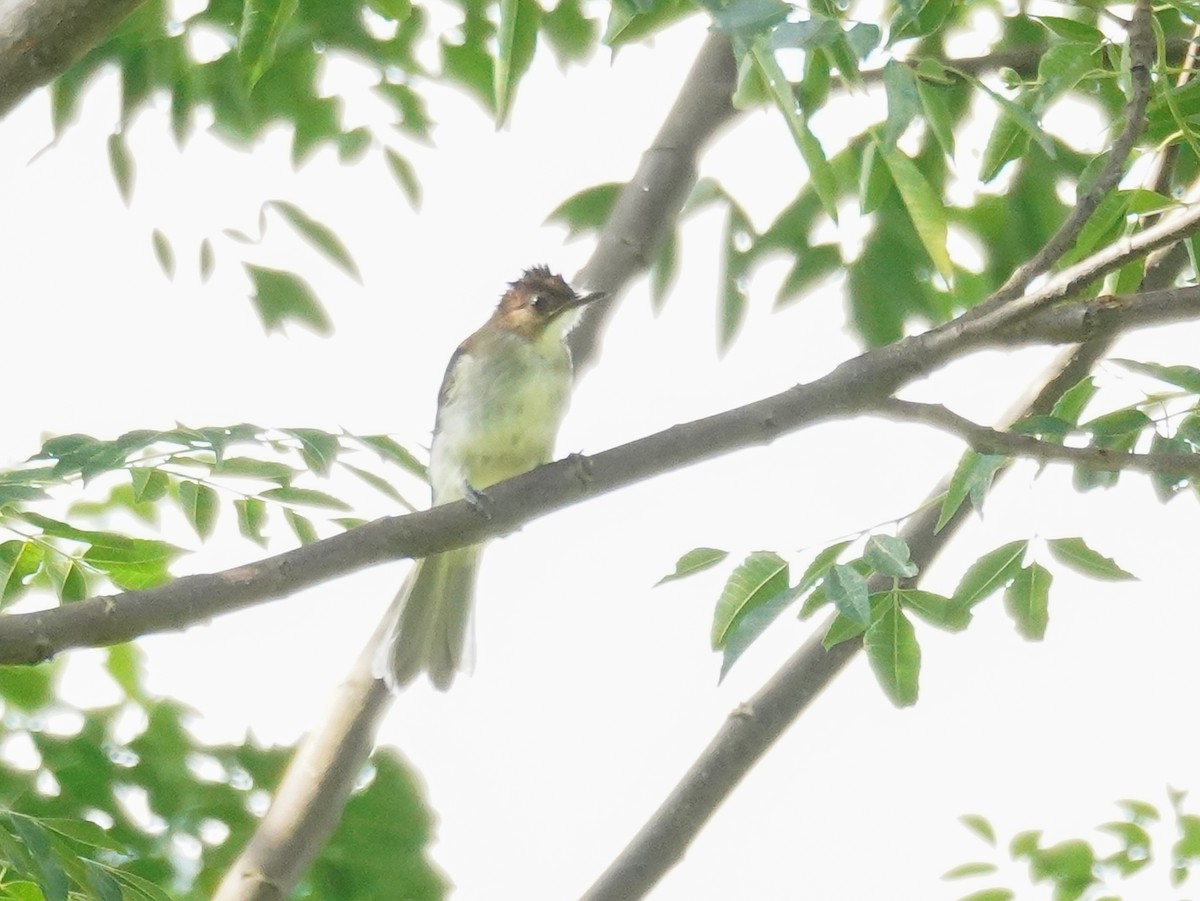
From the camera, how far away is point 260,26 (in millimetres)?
2727

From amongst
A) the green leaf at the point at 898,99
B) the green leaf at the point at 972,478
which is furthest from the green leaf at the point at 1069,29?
the green leaf at the point at 972,478

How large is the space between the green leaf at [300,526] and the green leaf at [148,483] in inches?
9.6

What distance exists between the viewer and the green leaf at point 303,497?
3.03 metres

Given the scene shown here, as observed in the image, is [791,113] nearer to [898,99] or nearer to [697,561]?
[898,99]

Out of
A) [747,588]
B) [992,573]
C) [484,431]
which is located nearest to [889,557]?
[747,588]

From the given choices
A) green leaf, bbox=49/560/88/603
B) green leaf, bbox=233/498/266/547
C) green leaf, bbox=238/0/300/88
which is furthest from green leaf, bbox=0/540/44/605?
green leaf, bbox=238/0/300/88

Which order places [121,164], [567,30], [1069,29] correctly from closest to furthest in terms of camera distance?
[1069,29]
[121,164]
[567,30]

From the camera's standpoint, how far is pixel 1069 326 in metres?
2.38

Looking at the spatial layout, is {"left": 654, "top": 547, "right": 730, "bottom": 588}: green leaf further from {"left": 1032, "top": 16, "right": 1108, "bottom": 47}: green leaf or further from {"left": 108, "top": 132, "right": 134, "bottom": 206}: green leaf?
{"left": 108, "top": 132, "right": 134, "bottom": 206}: green leaf

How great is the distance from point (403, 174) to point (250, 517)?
4.28 ft

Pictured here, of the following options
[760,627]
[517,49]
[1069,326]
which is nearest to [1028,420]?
[1069,326]

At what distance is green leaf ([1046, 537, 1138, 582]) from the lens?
8.69ft

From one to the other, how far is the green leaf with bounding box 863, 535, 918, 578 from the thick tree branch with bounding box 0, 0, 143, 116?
4.74 ft

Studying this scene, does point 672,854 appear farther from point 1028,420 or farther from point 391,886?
point 1028,420
